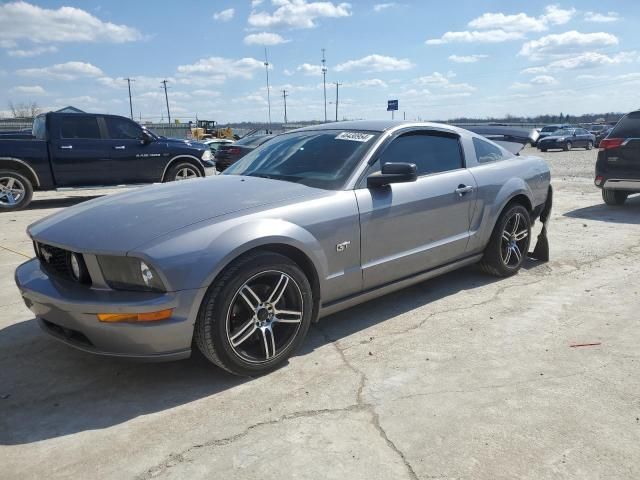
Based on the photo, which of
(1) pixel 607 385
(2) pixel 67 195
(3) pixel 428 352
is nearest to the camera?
(1) pixel 607 385

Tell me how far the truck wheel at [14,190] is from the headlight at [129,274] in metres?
7.92

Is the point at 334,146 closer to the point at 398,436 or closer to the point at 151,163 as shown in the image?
the point at 398,436

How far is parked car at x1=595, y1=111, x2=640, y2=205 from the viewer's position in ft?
26.8

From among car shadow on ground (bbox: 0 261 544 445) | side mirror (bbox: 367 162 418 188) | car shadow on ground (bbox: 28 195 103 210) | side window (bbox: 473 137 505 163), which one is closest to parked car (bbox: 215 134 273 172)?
car shadow on ground (bbox: 28 195 103 210)

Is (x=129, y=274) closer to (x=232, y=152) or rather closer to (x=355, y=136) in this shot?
(x=355, y=136)

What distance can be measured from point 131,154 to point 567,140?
1066 inches

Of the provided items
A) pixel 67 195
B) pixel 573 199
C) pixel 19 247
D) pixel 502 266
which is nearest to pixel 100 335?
pixel 502 266

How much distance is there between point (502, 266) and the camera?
481cm

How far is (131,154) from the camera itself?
10.3 metres

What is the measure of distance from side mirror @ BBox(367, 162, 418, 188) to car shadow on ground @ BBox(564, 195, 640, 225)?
5522 millimetres

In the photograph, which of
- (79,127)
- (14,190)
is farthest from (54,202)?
(79,127)

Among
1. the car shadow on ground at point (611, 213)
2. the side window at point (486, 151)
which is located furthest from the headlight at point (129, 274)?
the car shadow on ground at point (611, 213)

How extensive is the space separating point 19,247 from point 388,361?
5.27 meters

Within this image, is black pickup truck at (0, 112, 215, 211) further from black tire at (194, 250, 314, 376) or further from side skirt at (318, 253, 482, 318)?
black tire at (194, 250, 314, 376)
